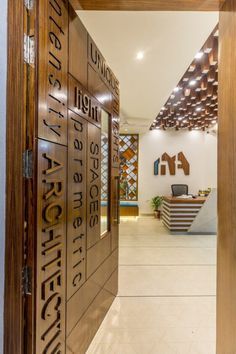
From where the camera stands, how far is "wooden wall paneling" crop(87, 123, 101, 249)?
1.81 meters

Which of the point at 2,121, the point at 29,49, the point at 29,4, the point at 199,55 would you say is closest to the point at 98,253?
the point at 2,121

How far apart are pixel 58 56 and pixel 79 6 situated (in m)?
0.49

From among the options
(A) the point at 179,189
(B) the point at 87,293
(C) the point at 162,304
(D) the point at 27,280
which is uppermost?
(A) the point at 179,189

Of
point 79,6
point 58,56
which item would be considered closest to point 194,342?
point 58,56

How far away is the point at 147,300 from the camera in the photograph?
2541mm

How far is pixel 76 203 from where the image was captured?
1.57 meters

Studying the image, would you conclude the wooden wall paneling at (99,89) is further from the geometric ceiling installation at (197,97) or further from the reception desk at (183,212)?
the reception desk at (183,212)

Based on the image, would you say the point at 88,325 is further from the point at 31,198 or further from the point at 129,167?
the point at 129,167

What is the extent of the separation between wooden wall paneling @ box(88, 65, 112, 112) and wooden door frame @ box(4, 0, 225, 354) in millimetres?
861

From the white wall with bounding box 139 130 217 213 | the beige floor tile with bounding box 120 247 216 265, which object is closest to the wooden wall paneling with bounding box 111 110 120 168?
the beige floor tile with bounding box 120 247 216 265

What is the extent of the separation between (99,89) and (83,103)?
1.48 feet

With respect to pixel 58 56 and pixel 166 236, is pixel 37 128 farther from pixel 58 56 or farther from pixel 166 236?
pixel 166 236

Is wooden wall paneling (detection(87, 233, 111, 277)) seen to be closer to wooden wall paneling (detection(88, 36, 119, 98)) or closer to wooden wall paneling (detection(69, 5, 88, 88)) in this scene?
wooden wall paneling (detection(69, 5, 88, 88))

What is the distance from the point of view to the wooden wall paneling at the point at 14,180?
A: 964 millimetres
